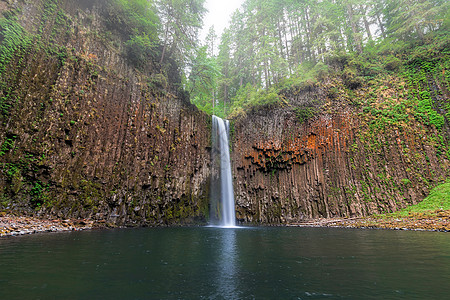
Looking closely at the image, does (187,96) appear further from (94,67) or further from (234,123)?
(94,67)

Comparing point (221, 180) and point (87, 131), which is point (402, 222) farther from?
point (87, 131)

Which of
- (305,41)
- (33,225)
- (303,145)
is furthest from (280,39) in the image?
(33,225)

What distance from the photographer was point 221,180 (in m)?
22.0

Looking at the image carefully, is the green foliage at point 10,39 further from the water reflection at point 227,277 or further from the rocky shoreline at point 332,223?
the water reflection at point 227,277

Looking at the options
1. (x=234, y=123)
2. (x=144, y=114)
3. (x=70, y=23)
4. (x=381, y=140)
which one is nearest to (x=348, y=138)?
(x=381, y=140)

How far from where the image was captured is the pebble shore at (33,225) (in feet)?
27.5

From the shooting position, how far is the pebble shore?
27.5 feet

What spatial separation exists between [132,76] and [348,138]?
20532mm

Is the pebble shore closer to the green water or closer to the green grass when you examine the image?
the green water

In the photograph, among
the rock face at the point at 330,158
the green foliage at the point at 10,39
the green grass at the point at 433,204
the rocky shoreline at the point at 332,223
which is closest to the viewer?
the rocky shoreline at the point at 332,223

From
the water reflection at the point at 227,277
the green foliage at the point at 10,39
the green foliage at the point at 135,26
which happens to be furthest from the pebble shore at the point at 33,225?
the green foliage at the point at 135,26

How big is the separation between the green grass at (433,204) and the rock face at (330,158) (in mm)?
596

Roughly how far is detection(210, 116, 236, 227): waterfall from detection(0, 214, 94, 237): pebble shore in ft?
36.5

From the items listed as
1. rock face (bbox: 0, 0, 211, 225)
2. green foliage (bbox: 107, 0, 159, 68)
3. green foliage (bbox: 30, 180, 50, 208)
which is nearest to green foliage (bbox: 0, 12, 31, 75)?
rock face (bbox: 0, 0, 211, 225)
